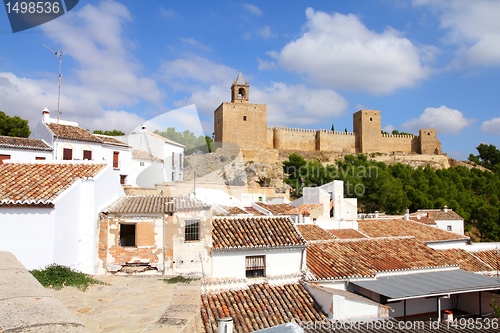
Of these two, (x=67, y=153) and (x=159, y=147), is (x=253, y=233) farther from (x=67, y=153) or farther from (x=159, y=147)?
(x=159, y=147)

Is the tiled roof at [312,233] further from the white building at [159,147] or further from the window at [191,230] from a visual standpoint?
the white building at [159,147]

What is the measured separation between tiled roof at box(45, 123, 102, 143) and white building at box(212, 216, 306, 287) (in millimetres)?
13414

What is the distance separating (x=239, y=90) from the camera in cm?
5578

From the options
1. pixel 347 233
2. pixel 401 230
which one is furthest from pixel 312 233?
pixel 401 230

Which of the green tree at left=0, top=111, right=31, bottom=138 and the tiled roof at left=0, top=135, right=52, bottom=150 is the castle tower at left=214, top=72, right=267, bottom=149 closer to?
the green tree at left=0, top=111, right=31, bottom=138

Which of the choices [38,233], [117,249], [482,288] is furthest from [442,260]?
[38,233]

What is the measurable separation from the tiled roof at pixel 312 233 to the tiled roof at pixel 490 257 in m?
6.65

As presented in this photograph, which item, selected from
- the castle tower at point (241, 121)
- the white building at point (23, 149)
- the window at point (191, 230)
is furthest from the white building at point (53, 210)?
the castle tower at point (241, 121)

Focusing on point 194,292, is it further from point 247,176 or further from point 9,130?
point 247,176

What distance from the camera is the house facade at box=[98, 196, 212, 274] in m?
7.92

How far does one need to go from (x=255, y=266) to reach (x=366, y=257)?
4307mm

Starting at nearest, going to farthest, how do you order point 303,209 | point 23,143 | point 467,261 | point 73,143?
point 467,261 < point 23,143 < point 73,143 < point 303,209

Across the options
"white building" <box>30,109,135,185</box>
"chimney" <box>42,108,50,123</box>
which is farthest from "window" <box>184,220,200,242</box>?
"chimney" <box>42,108,50,123</box>

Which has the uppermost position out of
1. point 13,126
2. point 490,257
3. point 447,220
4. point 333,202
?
point 13,126
